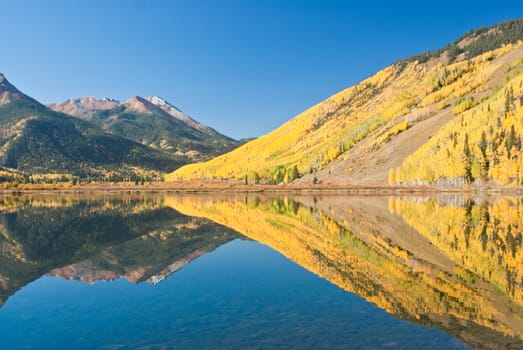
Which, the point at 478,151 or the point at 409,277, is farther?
the point at 478,151

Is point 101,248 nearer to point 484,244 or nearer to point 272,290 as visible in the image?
point 272,290

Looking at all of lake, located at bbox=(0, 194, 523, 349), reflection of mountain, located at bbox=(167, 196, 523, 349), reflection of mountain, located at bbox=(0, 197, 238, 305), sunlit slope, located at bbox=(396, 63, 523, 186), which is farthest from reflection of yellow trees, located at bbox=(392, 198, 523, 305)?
sunlit slope, located at bbox=(396, 63, 523, 186)

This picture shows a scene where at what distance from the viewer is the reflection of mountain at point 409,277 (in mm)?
18781

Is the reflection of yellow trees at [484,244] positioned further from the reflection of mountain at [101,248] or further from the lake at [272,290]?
the reflection of mountain at [101,248]

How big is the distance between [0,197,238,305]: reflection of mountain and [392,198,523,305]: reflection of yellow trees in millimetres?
21177

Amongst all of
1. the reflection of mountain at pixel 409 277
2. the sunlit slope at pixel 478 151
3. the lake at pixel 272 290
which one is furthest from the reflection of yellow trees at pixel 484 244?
the sunlit slope at pixel 478 151

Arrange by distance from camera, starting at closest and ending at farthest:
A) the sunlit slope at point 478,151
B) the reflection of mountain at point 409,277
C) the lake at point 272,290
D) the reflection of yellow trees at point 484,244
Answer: the lake at point 272,290 → the reflection of mountain at point 409,277 → the reflection of yellow trees at point 484,244 → the sunlit slope at point 478,151

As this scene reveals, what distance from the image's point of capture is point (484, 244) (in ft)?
123

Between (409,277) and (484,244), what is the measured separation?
45.8ft

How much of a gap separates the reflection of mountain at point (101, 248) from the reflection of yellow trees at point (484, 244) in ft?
69.5

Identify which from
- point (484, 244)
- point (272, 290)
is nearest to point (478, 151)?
point (484, 244)

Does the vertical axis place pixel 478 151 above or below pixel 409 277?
above

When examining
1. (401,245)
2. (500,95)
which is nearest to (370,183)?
(500,95)

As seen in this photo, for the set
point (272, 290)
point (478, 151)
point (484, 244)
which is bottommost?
point (272, 290)
